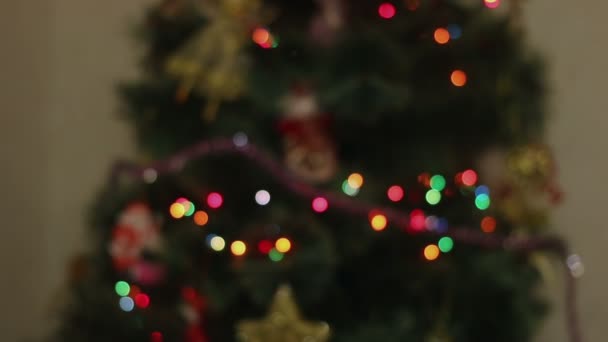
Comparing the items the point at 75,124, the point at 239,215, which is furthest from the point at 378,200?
the point at 75,124

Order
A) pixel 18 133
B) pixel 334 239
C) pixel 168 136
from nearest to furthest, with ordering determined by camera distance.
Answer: pixel 334 239 < pixel 168 136 < pixel 18 133

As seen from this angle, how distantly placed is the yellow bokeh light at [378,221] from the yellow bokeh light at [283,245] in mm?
110

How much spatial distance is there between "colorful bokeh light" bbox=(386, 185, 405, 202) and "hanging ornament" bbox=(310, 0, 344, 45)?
0.21 meters

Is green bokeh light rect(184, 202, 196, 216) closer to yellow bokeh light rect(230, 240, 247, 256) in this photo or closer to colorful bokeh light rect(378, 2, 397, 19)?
yellow bokeh light rect(230, 240, 247, 256)

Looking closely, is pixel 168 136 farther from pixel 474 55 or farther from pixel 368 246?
pixel 474 55

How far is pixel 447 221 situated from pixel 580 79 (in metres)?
0.34

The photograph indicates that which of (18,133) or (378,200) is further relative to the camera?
(18,133)

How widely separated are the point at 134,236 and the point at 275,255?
231 millimetres

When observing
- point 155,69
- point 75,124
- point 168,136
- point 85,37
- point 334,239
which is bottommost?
point 334,239

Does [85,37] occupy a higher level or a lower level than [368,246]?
higher

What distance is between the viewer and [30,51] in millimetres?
1406

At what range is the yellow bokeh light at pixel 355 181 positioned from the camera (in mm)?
911

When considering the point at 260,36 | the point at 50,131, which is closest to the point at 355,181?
Result: the point at 260,36

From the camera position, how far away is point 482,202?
3.28ft
